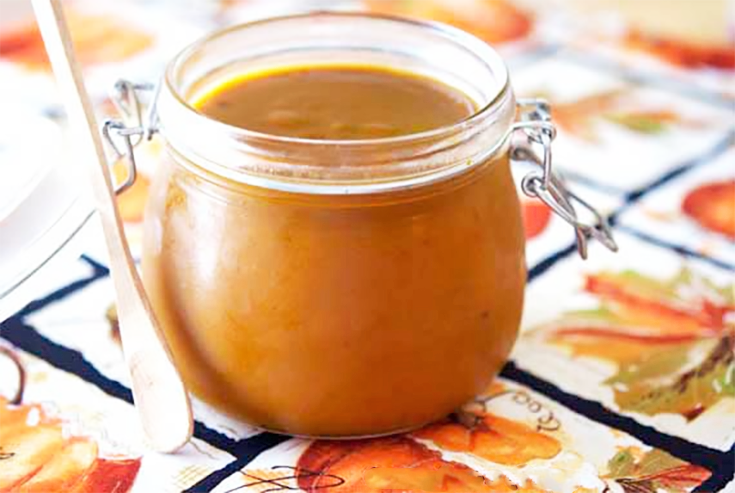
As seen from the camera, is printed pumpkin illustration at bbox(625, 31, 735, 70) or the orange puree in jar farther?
printed pumpkin illustration at bbox(625, 31, 735, 70)

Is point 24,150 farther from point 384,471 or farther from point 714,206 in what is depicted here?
point 714,206

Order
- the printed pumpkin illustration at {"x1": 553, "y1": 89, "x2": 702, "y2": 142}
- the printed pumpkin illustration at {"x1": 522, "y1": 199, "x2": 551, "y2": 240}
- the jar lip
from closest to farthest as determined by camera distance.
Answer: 1. the jar lip
2. the printed pumpkin illustration at {"x1": 522, "y1": 199, "x2": 551, "y2": 240}
3. the printed pumpkin illustration at {"x1": 553, "y1": 89, "x2": 702, "y2": 142}

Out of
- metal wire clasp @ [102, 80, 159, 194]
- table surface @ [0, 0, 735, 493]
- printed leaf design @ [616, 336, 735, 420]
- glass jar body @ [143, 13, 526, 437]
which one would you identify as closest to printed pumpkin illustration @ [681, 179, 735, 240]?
table surface @ [0, 0, 735, 493]

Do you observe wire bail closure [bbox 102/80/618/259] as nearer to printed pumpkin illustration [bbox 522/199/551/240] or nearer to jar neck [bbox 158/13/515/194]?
jar neck [bbox 158/13/515/194]

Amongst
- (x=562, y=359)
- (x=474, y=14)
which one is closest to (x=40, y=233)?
(x=562, y=359)

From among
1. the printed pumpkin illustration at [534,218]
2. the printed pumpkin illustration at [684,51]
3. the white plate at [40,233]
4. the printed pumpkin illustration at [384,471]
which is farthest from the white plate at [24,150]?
the printed pumpkin illustration at [684,51]

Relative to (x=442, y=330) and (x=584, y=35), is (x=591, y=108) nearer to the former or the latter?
(x=584, y=35)
